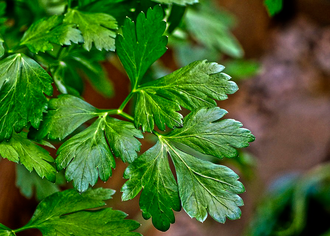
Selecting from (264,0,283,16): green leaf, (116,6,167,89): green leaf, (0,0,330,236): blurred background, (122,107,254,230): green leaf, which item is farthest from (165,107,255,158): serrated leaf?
(0,0,330,236): blurred background

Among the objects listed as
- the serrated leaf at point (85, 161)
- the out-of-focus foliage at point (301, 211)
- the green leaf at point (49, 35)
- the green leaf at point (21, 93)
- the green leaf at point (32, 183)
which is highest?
the green leaf at point (49, 35)

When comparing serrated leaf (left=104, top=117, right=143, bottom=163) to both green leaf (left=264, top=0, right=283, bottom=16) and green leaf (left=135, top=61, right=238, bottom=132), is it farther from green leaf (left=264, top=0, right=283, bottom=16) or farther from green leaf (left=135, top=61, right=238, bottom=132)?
green leaf (left=264, top=0, right=283, bottom=16)

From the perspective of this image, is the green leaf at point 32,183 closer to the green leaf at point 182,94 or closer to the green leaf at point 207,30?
the green leaf at point 182,94

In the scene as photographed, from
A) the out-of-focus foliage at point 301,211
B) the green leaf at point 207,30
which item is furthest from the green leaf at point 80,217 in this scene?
the out-of-focus foliage at point 301,211

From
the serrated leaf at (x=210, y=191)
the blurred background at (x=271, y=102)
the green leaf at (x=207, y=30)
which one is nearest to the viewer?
the serrated leaf at (x=210, y=191)

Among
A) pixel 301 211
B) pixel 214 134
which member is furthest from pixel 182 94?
pixel 301 211

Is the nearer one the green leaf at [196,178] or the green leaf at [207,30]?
the green leaf at [196,178]

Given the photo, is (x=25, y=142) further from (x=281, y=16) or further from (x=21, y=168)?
(x=281, y=16)
